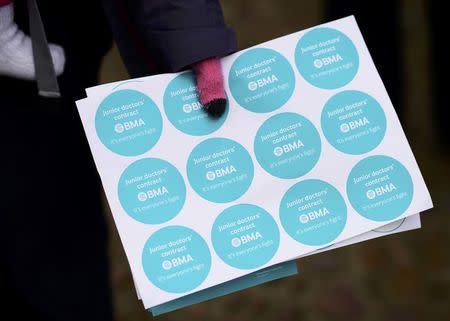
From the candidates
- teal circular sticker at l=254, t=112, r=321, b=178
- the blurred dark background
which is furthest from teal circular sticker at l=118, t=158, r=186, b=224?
the blurred dark background

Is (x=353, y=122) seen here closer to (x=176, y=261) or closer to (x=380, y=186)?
(x=380, y=186)

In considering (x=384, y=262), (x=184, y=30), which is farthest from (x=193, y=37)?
(x=384, y=262)

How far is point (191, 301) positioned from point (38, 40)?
0.37m

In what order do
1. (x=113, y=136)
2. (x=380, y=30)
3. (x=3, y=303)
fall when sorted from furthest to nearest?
(x=380, y=30) < (x=3, y=303) < (x=113, y=136)

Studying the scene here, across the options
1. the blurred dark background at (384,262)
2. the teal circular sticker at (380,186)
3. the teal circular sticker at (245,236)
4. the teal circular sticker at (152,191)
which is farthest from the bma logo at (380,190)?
the blurred dark background at (384,262)

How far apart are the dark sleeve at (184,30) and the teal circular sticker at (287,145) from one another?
0.11 metres

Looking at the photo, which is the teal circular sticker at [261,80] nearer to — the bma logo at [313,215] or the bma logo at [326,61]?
the bma logo at [326,61]

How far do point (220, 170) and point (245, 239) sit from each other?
0.09m

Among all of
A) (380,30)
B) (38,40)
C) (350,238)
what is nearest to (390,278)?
(380,30)

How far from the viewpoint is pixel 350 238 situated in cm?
Answer: 89

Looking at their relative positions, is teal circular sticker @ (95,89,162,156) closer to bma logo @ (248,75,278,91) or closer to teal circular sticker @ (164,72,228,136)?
teal circular sticker @ (164,72,228,136)

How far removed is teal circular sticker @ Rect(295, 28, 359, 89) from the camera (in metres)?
0.90

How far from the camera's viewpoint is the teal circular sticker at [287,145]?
0.88 m

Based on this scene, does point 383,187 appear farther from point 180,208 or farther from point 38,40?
point 38,40
